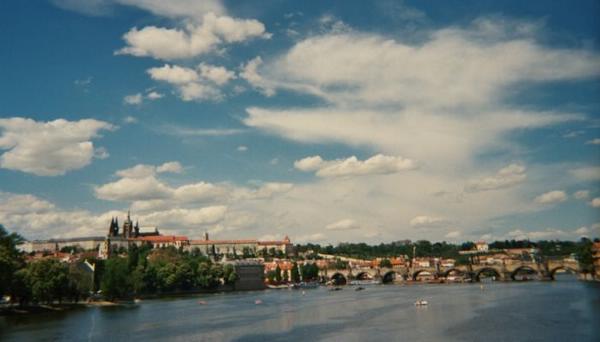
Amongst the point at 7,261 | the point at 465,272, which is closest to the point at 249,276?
the point at 465,272

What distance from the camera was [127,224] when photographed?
198 m

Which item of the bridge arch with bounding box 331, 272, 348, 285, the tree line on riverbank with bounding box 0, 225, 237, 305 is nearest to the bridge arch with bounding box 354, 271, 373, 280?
the bridge arch with bounding box 331, 272, 348, 285

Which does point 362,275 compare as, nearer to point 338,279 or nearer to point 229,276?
point 338,279

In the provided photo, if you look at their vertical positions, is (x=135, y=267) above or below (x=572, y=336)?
above

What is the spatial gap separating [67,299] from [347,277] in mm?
91109

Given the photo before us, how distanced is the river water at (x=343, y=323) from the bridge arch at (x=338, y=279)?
89.8m

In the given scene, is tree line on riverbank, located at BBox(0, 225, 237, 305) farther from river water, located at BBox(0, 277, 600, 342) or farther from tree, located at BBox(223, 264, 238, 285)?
river water, located at BBox(0, 277, 600, 342)

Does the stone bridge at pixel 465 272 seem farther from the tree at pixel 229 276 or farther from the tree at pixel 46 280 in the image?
the tree at pixel 46 280

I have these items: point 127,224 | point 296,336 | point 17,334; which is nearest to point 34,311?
point 17,334

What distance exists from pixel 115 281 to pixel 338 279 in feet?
290

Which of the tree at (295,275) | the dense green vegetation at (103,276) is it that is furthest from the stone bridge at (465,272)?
the dense green vegetation at (103,276)

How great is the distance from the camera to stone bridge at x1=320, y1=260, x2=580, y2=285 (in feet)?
372

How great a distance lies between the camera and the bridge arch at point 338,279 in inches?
6309

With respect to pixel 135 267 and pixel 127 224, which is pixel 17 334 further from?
pixel 127 224
